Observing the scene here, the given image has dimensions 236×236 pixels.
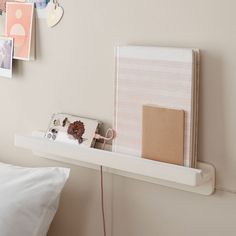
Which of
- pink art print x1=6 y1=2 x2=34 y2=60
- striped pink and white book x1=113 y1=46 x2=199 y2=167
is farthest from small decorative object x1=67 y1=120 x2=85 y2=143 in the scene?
pink art print x1=6 y1=2 x2=34 y2=60

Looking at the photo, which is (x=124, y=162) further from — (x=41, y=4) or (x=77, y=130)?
(x=41, y=4)

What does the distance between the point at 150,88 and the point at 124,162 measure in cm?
16

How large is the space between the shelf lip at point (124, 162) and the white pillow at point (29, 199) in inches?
3.1

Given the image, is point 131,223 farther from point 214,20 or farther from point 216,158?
point 214,20

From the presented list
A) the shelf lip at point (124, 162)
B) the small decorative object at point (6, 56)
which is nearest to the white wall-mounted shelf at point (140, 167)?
the shelf lip at point (124, 162)

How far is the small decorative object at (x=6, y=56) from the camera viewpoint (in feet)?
4.33

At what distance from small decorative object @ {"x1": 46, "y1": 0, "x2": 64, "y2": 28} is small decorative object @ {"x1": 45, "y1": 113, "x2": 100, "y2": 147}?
231 millimetres

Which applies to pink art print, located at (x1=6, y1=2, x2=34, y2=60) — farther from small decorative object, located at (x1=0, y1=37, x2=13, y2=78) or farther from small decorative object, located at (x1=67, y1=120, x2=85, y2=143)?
small decorative object, located at (x1=67, y1=120, x2=85, y2=143)

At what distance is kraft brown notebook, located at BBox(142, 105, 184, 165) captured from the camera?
3.15 ft

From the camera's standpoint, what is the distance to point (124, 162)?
1009mm

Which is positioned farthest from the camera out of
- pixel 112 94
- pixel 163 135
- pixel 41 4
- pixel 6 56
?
pixel 6 56

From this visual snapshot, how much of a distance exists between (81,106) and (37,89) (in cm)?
16

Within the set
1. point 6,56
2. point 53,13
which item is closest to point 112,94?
point 53,13

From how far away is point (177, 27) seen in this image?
3.23 feet
